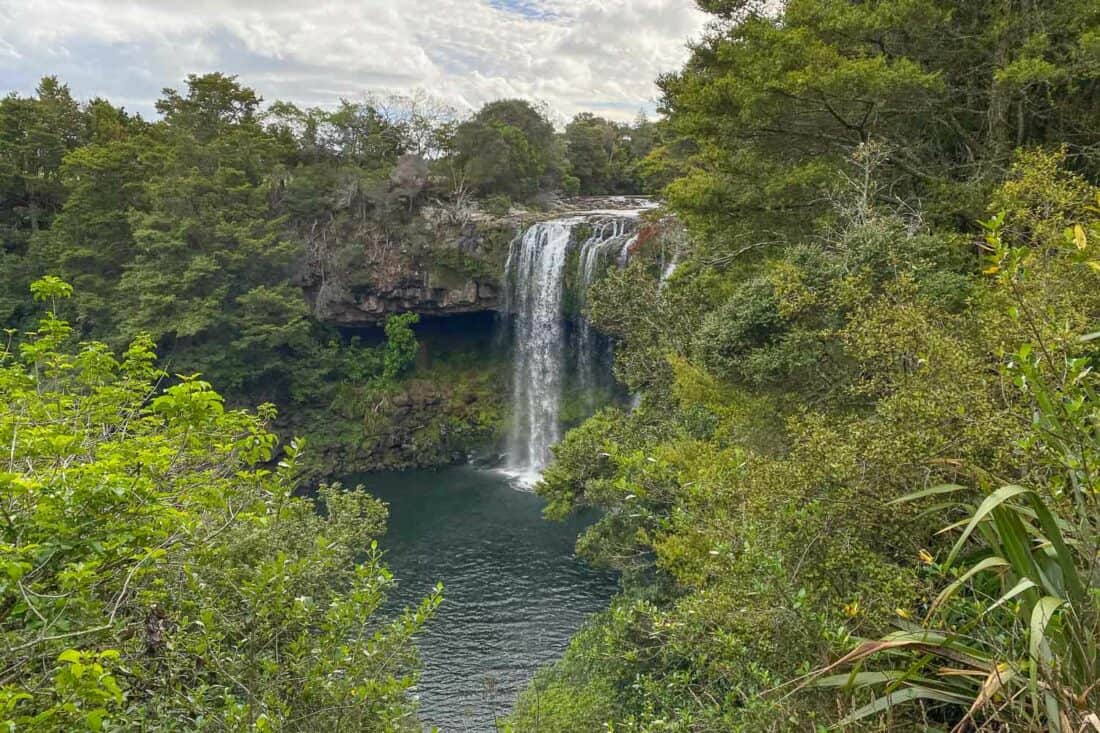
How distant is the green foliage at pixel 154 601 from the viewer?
328 cm

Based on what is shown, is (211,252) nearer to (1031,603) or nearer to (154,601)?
(154,601)

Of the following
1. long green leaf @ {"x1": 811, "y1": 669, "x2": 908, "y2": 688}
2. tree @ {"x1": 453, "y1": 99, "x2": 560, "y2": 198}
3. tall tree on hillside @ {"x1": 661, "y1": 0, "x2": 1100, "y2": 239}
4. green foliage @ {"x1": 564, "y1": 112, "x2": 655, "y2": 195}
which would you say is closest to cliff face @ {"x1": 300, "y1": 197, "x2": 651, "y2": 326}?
tree @ {"x1": 453, "y1": 99, "x2": 560, "y2": 198}

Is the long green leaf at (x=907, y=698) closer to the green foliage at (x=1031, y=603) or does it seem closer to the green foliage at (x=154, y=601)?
the green foliage at (x=1031, y=603)

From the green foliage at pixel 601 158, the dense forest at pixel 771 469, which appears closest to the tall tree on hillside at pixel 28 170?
the dense forest at pixel 771 469

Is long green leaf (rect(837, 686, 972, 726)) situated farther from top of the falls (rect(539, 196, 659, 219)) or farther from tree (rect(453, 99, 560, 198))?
tree (rect(453, 99, 560, 198))

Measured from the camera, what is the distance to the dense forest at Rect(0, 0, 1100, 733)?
3561 mm

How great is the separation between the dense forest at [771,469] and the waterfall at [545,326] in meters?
3.17

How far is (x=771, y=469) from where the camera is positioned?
5629 millimetres

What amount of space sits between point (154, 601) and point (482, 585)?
43.1 feet


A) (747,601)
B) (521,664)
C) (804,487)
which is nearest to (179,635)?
(747,601)

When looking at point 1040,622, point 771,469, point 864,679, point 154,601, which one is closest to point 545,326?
point 771,469

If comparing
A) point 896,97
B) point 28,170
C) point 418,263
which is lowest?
point 418,263

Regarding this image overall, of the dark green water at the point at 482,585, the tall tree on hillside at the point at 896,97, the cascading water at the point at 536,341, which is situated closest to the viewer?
the tall tree on hillside at the point at 896,97

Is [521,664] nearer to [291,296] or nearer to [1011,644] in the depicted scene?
[1011,644]
